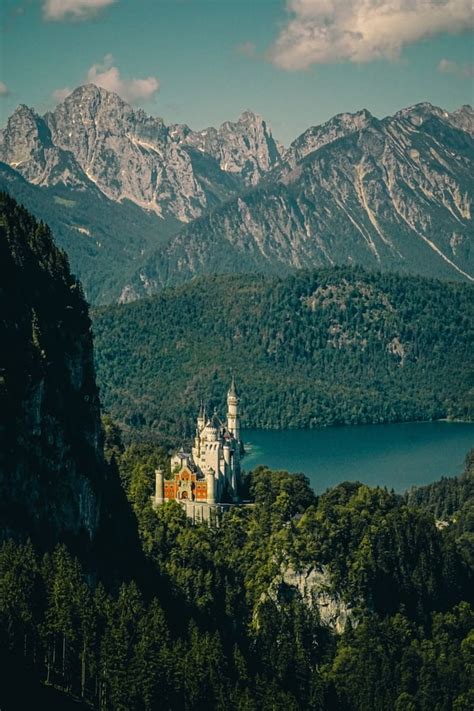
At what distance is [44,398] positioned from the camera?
344ft

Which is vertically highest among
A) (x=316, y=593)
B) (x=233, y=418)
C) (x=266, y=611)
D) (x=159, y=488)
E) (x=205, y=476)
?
(x=233, y=418)

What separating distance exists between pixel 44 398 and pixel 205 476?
2688 cm

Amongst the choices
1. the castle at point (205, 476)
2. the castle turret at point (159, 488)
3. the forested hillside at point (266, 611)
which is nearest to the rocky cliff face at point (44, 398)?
the forested hillside at point (266, 611)

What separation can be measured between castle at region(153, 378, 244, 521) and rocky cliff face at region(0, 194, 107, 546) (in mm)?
12916

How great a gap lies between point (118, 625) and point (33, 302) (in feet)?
96.0

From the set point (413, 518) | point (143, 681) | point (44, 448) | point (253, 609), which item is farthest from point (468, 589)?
point (143, 681)

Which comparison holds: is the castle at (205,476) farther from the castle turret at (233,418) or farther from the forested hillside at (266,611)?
the castle turret at (233,418)

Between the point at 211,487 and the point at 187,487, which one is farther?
the point at 187,487

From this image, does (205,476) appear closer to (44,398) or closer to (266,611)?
(266,611)

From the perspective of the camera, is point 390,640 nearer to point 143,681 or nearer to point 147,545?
point 147,545

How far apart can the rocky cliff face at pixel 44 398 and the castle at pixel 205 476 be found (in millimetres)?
12916

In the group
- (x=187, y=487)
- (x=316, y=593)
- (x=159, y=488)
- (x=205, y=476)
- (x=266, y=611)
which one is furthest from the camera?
(x=159, y=488)

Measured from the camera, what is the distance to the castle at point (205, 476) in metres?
128

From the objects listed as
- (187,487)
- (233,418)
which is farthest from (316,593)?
(233,418)
